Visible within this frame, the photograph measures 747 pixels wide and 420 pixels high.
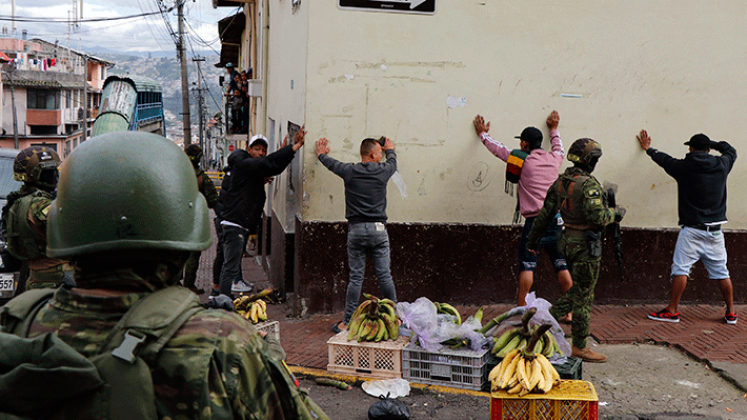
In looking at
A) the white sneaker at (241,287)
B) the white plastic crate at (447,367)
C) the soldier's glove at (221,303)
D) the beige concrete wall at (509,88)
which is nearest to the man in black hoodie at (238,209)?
the beige concrete wall at (509,88)

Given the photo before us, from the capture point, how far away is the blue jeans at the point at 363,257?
7074 mm

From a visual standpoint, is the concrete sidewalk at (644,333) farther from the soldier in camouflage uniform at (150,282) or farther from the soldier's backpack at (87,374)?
the soldier's backpack at (87,374)

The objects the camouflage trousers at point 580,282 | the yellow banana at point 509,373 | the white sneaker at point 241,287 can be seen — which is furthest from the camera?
the white sneaker at point 241,287

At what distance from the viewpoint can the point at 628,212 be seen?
8.05 metres

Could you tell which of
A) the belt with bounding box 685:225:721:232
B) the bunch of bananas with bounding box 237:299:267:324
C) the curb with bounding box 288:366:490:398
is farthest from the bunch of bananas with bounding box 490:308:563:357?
the belt with bounding box 685:225:721:232

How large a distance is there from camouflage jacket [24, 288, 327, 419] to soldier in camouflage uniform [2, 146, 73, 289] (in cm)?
352

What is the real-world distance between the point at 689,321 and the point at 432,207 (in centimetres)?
309

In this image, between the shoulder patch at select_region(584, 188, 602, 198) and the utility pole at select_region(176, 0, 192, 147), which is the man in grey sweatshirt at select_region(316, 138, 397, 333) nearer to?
the shoulder patch at select_region(584, 188, 602, 198)

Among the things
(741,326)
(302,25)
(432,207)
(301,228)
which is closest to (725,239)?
(741,326)

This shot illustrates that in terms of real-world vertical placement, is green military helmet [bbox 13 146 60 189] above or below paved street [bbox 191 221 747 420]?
above

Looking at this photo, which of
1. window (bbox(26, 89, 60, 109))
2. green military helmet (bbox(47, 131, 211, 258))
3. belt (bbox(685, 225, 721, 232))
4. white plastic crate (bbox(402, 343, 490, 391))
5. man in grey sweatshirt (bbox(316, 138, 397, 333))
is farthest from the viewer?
window (bbox(26, 89, 60, 109))

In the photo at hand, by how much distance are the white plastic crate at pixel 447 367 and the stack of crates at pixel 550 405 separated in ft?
2.83

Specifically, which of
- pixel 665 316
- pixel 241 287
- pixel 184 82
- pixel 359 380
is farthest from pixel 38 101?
pixel 665 316

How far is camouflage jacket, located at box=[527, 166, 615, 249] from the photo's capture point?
6051 mm
